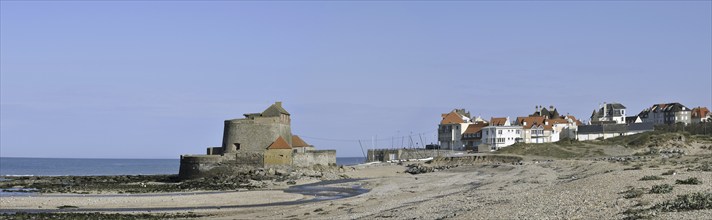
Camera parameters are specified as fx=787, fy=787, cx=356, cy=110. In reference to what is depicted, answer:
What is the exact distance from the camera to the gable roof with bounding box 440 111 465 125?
10479 cm

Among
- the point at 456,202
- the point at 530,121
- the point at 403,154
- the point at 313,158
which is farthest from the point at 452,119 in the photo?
the point at 456,202

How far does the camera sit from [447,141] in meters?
105

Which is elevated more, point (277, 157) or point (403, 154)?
point (277, 157)

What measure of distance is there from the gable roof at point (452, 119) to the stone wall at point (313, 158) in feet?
110

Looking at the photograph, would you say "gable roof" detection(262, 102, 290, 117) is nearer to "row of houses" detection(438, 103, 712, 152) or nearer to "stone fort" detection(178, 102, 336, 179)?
"stone fort" detection(178, 102, 336, 179)

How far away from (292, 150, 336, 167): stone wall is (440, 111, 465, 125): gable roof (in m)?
33.6

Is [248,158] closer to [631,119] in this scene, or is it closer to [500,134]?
[500,134]

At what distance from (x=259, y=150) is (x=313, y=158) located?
520cm

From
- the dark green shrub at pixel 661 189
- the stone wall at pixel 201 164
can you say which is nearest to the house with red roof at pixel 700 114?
the stone wall at pixel 201 164

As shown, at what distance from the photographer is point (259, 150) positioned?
6931 centimetres

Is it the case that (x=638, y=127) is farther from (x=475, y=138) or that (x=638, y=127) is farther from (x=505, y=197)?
(x=505, y=197)

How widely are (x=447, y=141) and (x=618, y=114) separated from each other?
98.4 feet

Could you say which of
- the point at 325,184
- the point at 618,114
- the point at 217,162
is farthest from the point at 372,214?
the point at 618,114

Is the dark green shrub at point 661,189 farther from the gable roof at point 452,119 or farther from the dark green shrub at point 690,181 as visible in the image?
the gable roof at point 452,119
